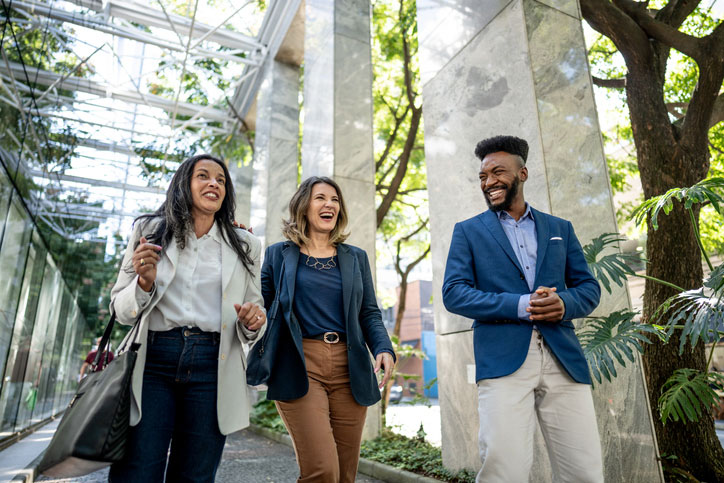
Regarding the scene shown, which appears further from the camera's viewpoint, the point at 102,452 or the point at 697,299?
the point at 697,299

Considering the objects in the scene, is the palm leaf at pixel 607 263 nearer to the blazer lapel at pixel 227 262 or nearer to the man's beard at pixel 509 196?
the man's beard at pixel 509 196

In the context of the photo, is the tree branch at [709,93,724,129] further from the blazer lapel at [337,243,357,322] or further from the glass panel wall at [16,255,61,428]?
the glass panel wall at [16,255,61,428]

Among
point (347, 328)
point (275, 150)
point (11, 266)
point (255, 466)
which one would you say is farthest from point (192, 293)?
point (275, 150)

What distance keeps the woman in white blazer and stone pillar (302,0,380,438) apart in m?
4.71

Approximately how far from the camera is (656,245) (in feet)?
17.2

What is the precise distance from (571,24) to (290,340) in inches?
137

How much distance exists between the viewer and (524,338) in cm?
222

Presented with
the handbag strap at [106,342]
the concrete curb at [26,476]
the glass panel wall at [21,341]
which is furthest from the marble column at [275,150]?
the handbag strap at [106,342]

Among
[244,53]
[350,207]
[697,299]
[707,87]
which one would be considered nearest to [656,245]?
[707,87]

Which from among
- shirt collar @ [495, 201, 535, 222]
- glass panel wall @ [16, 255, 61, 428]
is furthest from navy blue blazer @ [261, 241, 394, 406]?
glass panel wall @ [16, 255, 61, 428]

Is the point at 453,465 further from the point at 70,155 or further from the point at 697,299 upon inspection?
the point at 70,155

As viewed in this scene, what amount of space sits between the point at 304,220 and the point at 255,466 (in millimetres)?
3760

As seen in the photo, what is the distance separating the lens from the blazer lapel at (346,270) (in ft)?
9.07

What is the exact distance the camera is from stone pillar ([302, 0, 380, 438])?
24.4 feet
